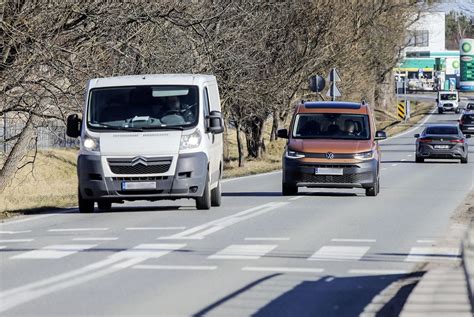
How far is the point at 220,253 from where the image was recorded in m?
14.0

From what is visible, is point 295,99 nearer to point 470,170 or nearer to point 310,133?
point 470,170

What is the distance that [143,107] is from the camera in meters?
20.8

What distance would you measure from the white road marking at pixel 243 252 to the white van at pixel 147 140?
17.3 ft

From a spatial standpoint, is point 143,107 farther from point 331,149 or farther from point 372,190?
point 372,190

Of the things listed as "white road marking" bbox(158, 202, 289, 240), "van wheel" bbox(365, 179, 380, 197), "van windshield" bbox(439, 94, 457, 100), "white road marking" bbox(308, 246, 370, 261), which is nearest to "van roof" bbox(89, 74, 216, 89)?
"white road marking" bbox(158, 202, 289, 240)

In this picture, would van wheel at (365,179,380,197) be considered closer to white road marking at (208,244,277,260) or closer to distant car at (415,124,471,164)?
white road marking at (208,244,277,260)

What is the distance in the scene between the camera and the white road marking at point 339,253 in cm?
1370

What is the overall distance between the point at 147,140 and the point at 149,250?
613 centimetres

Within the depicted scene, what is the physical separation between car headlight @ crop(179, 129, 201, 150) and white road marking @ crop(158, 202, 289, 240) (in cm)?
134

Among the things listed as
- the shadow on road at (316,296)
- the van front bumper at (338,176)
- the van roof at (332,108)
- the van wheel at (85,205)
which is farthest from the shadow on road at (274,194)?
the shadow on road at (316,296)

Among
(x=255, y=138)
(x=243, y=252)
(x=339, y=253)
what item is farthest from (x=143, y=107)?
(x=255, y=138)

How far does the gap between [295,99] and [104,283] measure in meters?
40.9

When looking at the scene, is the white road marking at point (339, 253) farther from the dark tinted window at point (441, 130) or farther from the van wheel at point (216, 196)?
the dark tinted window at point (441, 130)

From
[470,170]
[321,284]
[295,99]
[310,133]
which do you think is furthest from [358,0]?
[321,284]
